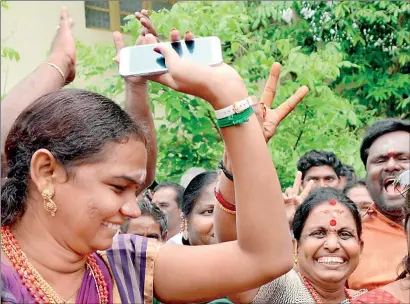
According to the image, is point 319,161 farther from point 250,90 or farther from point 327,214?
point 327,214

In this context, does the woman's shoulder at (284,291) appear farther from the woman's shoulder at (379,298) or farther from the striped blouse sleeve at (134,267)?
the striped blouse sleeve at (134,267)

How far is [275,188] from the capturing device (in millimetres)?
1639

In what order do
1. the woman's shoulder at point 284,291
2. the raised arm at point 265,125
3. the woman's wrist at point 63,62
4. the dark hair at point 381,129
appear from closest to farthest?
the raised arm at point 265,125, the woman's wrist at point 63,62, the woman's shoulder at point 284,291, the dark hair at point 381,129

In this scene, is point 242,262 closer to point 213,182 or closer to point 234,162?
point 234,162

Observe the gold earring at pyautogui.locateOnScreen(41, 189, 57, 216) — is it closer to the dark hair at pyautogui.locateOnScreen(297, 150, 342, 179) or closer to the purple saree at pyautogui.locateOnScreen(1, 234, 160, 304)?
the purple saree at pyautogui.locateOnScreen(1, 234, 160, 304)

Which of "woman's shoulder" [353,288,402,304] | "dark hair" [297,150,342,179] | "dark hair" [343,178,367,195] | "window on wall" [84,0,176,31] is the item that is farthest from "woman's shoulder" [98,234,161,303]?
"dark hair" [297,150,342,179]

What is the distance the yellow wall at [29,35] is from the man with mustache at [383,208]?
1.79 metres

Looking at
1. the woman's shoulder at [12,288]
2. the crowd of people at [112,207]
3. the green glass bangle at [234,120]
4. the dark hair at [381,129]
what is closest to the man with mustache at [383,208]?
the dark hair at [381,129]

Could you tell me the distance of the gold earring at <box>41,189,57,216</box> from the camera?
1.62 m

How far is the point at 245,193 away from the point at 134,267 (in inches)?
14.9

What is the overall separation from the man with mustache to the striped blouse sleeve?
197 cm

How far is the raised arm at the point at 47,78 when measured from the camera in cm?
212

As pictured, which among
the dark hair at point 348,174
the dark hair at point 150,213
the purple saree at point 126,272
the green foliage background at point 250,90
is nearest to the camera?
the purple saree at point 126,272

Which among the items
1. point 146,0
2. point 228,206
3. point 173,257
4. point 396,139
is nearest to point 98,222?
point 173,257
